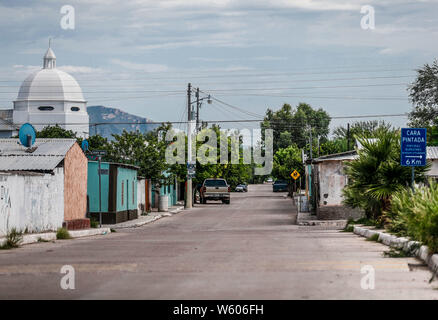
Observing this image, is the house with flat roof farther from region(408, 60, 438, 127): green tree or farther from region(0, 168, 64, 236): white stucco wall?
region(408, 60, 438, 127): green tree

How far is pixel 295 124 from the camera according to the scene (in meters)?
134

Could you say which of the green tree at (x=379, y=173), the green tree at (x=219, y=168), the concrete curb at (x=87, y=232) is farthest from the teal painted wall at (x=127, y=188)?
the green tree at (x=219, y=168)

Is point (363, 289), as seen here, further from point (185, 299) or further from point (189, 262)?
point (189, 262)

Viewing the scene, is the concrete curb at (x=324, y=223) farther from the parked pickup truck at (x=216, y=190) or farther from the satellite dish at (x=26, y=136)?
the parked pickup truck at (x=216, y=190)

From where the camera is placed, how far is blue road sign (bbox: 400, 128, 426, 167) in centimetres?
1905

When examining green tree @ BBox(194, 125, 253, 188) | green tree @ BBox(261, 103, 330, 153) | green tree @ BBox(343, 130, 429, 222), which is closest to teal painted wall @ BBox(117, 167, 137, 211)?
green tree @ BBox(343, 130, 429, 222)

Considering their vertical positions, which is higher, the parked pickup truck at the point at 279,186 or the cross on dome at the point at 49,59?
the cross on dome at the point at 49,59

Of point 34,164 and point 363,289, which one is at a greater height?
point 34,164

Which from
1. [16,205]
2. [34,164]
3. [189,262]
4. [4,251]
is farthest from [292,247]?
[34,164]

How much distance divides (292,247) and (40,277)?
24.1ft

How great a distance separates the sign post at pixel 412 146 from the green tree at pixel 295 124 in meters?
110

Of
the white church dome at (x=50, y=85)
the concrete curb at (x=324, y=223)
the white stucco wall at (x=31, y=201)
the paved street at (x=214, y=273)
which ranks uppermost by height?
the white church dome at (x=50, y=85)

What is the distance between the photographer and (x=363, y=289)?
9547 mm

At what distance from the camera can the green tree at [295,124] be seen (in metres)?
131
